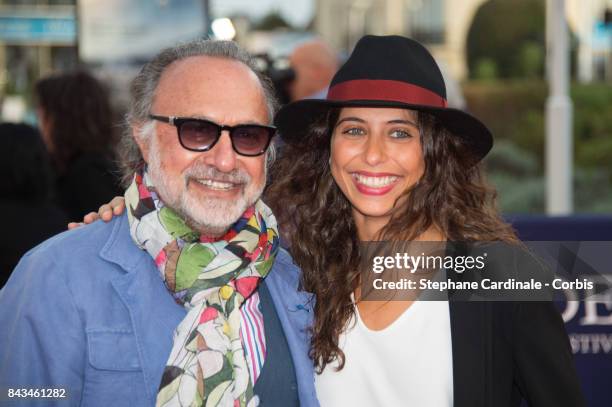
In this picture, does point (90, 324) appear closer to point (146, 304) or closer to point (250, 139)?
point (146, 304)

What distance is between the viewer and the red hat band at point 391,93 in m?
3.06

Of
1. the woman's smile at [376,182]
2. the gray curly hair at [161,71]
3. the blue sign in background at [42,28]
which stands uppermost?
the blue sign in background at [42,28]

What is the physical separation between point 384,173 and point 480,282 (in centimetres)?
52

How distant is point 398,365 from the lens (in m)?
2.97

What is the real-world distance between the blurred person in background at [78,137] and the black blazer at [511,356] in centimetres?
287

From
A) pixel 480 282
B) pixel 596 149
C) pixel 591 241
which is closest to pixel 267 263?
pixel 480 282

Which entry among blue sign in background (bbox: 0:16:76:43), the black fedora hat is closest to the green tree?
blue sign in background (bbox: 0:16:76:43)

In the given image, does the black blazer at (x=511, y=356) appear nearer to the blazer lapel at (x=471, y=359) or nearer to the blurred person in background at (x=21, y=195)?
the blazer lapel at (x=471, y=359)

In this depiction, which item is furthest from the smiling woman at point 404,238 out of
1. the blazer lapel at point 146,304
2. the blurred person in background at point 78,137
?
the blurred person in background at point 78,137

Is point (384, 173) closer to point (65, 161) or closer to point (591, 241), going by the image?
point (591, 241)

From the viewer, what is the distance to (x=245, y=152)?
3.03 meters

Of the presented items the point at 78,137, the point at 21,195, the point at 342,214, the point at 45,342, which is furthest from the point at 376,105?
the point at 78,137

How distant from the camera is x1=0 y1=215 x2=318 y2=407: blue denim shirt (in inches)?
106

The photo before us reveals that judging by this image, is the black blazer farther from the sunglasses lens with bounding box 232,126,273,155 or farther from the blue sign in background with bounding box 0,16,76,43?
the blue sign in background with bounding box 0,16,76,43
